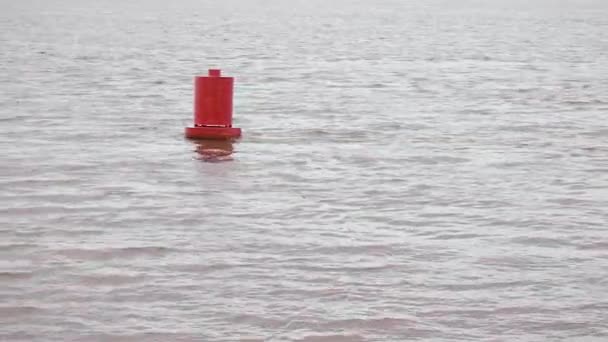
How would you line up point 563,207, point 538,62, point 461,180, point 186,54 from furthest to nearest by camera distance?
point 186,54 < point 538,62 < point 461,180 < point 563,207

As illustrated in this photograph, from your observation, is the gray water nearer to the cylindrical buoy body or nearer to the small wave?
the small wave

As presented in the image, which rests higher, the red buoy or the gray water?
the red buoy

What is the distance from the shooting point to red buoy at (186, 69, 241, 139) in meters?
13.4

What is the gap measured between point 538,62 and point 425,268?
67.1ft

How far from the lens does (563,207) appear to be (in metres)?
10.5

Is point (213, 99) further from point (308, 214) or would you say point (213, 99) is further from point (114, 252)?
point (114, 252)

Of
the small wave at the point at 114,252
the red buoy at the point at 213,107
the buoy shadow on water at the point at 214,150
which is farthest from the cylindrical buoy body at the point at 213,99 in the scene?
the small wave at the point at 114,252

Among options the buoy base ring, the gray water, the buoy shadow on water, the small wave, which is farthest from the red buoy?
the small wave

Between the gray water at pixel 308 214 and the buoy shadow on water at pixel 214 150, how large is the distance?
0.39 ft

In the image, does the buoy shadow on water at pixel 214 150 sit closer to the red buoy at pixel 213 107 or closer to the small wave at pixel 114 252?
the red buoy at pixel 213 107

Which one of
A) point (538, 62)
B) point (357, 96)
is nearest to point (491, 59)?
point (538, 62)

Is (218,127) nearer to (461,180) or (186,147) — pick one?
(186,147)

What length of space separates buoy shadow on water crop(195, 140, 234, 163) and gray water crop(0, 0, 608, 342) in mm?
119

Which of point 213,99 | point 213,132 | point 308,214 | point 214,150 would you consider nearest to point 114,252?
point 308,214
